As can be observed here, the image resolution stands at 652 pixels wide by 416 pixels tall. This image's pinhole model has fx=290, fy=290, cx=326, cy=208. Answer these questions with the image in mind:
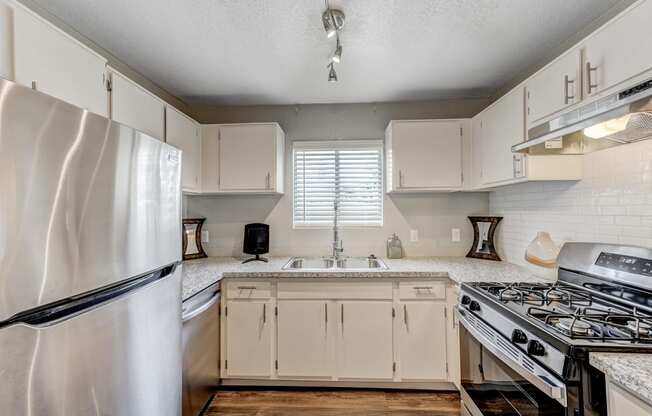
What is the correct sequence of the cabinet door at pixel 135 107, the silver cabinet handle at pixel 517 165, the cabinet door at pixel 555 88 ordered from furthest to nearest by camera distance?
the silver cabinet handle at pixel 517 165, the cabinet door at pixel 135 107, the cabinet door at pixel 555 88

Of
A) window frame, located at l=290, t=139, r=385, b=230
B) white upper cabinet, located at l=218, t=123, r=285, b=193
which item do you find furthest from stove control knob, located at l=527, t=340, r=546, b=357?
white upper cabinet, located at l=218, t=123, r=285, b=193

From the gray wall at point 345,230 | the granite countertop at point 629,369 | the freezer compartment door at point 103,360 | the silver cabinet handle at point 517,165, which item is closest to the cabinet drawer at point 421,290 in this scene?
the gray wall at point 345,230

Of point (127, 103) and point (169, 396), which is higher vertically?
point (127, 103)

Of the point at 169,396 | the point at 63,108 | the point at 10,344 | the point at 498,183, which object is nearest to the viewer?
the point at 10,344

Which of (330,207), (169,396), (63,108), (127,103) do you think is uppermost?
(127,103)

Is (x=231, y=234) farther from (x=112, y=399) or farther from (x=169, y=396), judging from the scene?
(x=112, y=399)

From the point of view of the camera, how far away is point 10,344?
62cm

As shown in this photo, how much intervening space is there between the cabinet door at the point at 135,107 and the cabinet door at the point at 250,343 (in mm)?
1352

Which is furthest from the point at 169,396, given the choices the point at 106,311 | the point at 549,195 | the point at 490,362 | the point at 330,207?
the point at 549,195

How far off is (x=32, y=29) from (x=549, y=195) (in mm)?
2758

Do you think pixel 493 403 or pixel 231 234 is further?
pixel 231 234

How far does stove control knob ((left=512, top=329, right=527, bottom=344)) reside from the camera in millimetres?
1146

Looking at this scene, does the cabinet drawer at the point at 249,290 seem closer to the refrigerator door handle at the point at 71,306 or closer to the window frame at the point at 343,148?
the window frame at the point at 343,148

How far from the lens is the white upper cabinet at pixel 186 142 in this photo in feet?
6.85
